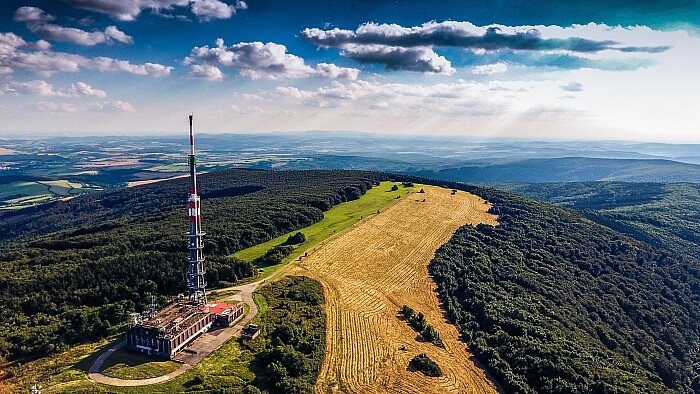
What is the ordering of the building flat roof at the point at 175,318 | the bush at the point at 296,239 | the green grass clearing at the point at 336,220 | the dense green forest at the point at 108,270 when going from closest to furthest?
the building flat roof at the point at 175,318, the dense green forest at the point at 108,270, the green grass clearing at the point at 336,220, the bush at the point at 296,239

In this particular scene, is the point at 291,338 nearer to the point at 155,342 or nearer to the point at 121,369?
the point at 155,342

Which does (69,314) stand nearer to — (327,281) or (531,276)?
(327,281)

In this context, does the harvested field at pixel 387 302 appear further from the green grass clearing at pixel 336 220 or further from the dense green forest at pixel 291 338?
the green grass clearing at pixel 336 220

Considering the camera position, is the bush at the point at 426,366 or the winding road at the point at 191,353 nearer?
the winding road at the point at 191,353

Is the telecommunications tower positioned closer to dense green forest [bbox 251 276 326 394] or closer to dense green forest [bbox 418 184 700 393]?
dense green forest [bbox 251 276 326 394]

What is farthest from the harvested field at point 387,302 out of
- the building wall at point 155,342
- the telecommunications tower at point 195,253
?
the telecommunications tower at point 195,253

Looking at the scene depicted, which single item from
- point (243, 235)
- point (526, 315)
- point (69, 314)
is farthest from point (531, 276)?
point (69, 314)

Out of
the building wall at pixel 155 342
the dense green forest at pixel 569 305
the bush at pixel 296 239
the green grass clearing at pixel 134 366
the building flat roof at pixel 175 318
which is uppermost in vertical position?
the bush at pixel 296 239

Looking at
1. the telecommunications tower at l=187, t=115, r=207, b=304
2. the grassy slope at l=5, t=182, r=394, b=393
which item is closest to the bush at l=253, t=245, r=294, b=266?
the grassy slope at l=5, t=182, r=394, b=393
